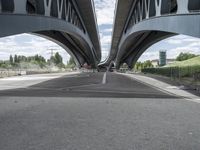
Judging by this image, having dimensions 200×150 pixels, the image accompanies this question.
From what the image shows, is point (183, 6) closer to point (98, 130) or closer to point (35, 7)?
point (35, 7)

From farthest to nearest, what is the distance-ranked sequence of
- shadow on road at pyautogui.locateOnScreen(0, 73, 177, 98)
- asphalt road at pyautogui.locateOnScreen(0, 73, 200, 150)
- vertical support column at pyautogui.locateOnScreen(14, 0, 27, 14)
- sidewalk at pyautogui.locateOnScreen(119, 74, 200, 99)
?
vertical support column at pyautogui.locateOnScreen(14, 0, 27, 14)
sidewalk at pyautogui.locateOnScreen(119, 74, 200, 99)
shadow on road at pyautogui.locateOnScreen(0, 73, 177, 98)
asphalt road at pyautogui.locateOnScreen(0, 73, 200, 150)

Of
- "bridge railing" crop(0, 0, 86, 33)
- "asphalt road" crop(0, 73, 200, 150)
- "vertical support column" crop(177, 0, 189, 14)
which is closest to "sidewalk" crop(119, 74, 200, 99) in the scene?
"vertical support column" crop(177, 0, 189, 14)

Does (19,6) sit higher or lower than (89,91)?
higher

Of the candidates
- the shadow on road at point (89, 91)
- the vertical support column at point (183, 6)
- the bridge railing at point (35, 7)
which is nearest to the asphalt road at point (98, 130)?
the shadow on road at point (89, 91)

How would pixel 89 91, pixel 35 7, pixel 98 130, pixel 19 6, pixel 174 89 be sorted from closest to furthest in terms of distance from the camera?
pixel 98 130 → pixel 89 91 → pixel 174 89 → pixel 19 6 → pixel 35 7

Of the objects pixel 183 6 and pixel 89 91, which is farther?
pixel 183 6

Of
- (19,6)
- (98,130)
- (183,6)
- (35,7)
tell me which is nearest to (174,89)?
(183,6)

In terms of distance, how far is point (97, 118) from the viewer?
8.11m

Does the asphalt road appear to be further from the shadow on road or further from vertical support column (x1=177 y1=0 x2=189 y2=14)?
vertical support column (x1=177 y1=0 x2=189 y2=14)

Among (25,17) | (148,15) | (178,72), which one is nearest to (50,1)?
(25,17)

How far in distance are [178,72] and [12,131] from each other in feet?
93.6

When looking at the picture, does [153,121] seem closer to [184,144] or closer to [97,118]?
[97,118]

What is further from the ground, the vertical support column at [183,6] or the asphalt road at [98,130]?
the vertical support column at [183,6]

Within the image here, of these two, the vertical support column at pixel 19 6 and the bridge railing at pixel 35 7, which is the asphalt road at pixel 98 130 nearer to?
the vertical support column at pixel 19 6
